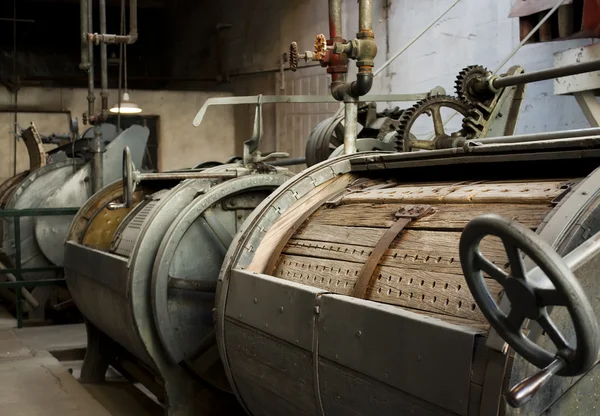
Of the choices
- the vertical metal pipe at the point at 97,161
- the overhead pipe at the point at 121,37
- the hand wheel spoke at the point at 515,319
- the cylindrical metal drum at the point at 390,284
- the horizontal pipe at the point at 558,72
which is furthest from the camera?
the vertical metal pipe at the point at 97,161

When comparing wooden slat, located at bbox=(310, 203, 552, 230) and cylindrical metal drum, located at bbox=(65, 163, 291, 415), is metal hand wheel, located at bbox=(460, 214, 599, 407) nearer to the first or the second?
wooden slat, located at bbox=(310, 203, 552, 230)

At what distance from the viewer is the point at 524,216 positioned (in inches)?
78.2

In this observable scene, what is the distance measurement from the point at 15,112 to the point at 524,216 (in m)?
10.7

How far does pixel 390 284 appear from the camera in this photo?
7.11ft

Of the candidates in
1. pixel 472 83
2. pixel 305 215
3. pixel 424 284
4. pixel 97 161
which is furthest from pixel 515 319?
pixel 97 161

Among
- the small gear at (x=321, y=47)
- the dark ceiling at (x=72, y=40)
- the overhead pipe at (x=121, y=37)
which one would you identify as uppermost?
the dark ceiling at (x=72, y=40)

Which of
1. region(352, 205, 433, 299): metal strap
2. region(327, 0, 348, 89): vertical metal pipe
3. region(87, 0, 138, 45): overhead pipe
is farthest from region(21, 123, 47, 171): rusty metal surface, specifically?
region(352, 205, 433, 299): metal strap

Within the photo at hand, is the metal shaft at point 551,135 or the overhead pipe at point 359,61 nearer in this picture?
the metal shaft at point 551,135

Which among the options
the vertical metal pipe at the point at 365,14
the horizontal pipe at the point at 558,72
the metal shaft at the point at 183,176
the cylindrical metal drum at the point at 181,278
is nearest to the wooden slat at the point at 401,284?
the horizontal pipe at the point at 558,72

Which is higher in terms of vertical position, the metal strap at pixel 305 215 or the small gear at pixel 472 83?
the small gear at pixel 472 83

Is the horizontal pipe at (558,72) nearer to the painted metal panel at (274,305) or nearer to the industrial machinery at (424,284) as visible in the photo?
the industrial machinery at (424,284)

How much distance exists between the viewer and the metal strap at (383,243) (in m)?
2.24

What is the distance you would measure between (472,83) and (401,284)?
2.04m

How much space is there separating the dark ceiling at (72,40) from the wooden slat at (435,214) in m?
11.9
